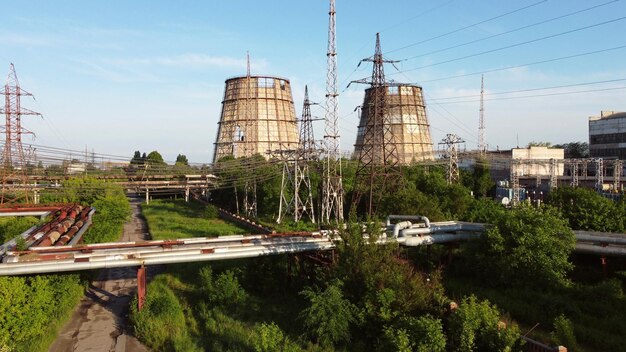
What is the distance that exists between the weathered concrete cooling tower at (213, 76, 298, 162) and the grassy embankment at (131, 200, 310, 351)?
4112 centimetres

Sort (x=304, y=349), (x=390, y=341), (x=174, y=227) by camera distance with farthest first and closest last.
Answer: (x=174, y=227) < (x=304, y=349) < (x=390, y=341)

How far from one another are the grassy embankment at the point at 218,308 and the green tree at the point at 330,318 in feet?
2.86

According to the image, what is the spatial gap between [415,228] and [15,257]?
46.6 feet

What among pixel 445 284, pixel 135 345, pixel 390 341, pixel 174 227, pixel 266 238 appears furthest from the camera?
pixel 174 227

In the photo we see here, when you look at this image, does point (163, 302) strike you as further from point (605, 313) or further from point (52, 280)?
point (605, 313)

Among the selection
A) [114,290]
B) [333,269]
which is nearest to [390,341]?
[333,269]

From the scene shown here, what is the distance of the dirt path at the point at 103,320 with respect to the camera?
13523mm

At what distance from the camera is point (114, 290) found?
748 inches

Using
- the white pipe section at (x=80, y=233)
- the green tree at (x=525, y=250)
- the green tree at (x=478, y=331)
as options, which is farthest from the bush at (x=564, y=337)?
the white pipe section at (x=80, y=233)

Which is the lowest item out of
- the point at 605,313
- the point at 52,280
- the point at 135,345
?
the point at 135,345

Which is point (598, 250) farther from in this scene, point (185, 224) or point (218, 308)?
→ point (185, 224)

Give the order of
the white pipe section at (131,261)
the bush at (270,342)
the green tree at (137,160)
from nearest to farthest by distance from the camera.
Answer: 1. the bush at (270,342)
2. the white pipe section at (131,261)
3. the green tree at (137,160)

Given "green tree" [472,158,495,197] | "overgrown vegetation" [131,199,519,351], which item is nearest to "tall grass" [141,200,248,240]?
"overgrown vegetation" [131,199,519,351]

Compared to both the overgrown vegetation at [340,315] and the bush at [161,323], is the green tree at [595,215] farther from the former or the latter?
the bush at [161,323]
